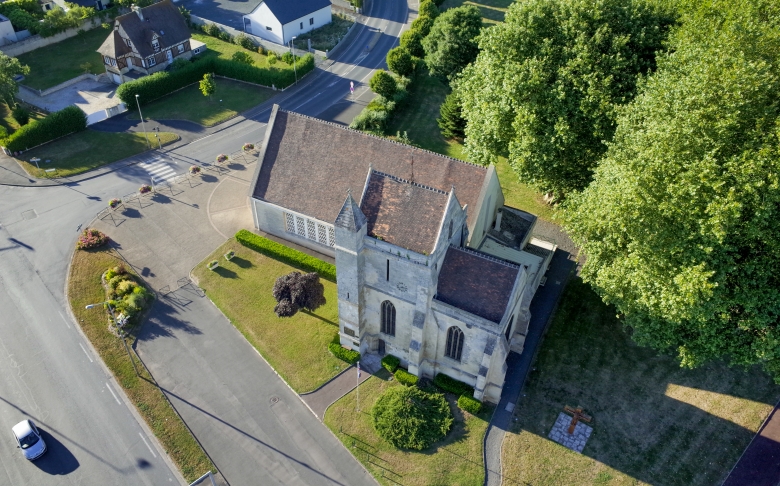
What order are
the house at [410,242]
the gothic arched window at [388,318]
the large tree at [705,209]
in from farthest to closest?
the gothic arched window at [388,318] < the house at [410,242] < the large tree at [705,209]

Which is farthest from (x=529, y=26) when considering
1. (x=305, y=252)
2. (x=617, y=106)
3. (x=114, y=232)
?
(x=114, y=232)

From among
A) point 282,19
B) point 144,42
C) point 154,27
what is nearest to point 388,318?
point 144,42

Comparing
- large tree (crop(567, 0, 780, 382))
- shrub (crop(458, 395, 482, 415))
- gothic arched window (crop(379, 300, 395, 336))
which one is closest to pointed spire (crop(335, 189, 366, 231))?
gothic arched window (crop(379, 300, 395, 336))

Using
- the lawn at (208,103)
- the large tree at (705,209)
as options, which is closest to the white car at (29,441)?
the large tree at (705,209)

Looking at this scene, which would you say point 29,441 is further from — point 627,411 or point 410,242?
point 627,411

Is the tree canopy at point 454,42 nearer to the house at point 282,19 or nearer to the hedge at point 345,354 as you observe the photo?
the house at point 282,19

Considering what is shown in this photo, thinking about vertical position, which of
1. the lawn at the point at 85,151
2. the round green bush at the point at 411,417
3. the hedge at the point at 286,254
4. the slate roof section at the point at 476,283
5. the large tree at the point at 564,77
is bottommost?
the round green bush at the point at 411,417

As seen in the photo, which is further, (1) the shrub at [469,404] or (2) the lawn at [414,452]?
(1) the shrub at [469,404]
